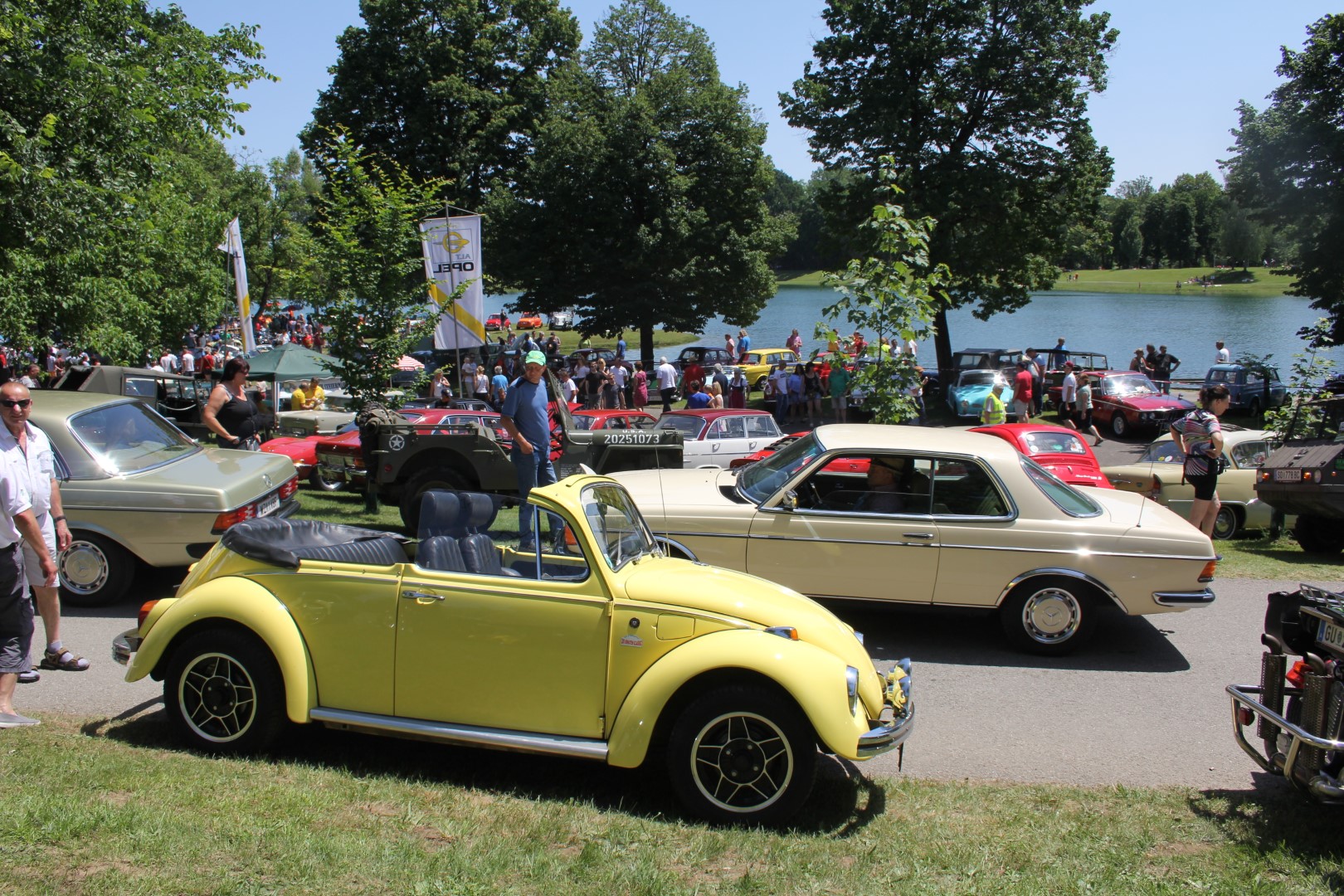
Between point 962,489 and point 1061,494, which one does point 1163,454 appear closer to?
point 1061,494

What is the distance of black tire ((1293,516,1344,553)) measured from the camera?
12.0 metres

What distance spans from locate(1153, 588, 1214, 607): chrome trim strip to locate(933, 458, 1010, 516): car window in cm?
135

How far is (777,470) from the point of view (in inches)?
325

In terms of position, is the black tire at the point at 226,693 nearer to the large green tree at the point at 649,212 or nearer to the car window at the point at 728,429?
the car window at the point at 728,429

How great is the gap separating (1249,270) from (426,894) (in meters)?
126

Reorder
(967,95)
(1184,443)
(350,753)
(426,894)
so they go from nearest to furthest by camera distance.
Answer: (426,894) < (350,753) < (1184,443) < (967,95)

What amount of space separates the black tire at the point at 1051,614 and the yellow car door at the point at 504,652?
415 centimetres

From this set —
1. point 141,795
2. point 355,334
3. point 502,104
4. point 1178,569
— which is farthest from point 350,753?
point 502,104

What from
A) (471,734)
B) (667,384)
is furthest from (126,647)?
(667,384)

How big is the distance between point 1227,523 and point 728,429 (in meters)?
7.73

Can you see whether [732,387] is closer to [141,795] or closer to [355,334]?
[355,334]

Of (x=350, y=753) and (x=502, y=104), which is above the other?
(x=502, y=104)

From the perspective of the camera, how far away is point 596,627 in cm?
479

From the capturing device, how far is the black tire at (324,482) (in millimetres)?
14906
